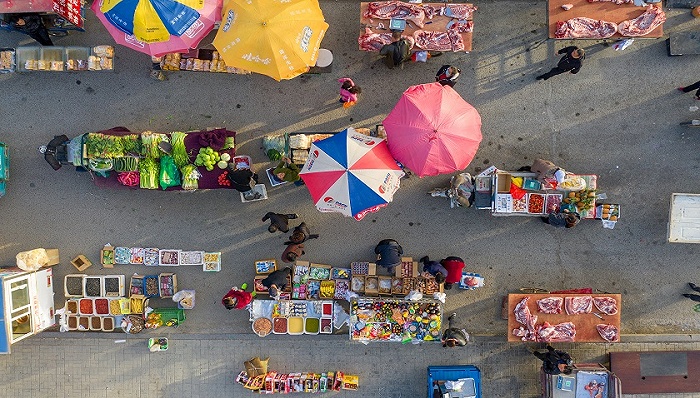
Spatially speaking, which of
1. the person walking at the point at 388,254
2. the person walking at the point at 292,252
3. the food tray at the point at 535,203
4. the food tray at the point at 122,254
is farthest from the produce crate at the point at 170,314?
the food tray at the point at 535,203

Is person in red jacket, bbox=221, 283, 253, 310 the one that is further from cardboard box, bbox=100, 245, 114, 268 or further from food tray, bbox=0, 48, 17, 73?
food tray, bbox=0, 48, 17, 73

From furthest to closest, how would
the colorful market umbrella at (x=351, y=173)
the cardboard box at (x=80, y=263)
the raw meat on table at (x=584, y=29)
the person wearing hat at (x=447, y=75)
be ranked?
the cardboard box at (x=80, y=263) → the raw meat on table at (x=584, y=29) → the person wearing hat at (x=447, y=75) → the colorful market umbrella at (x=351, y=173)

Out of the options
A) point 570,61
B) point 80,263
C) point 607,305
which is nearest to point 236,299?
point 80,263

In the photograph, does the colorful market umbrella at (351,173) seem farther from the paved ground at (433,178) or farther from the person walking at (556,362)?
the person walking at (556,362)

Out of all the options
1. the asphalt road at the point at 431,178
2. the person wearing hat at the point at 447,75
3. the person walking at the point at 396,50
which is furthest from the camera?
the asphalt road at the point at 431,178

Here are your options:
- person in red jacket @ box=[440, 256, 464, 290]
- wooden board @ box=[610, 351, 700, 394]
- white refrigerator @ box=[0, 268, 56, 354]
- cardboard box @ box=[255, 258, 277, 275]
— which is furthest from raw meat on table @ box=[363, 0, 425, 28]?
white refrigerator @ box=[0, 268, 56, 354]

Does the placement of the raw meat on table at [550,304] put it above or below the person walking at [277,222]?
below

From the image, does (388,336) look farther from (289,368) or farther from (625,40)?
(625,40)
